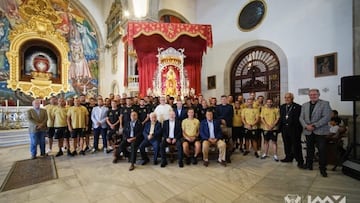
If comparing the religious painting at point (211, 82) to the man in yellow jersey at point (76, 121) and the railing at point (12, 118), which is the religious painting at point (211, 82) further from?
the railing at point (12, 118)

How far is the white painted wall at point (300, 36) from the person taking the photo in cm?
569

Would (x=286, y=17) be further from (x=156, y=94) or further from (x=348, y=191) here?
(x=348, y=191)

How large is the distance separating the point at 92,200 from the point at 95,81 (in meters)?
11.7

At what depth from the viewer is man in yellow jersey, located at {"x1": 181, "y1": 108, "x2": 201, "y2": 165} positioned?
3846 mm

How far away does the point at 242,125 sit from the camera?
475cm

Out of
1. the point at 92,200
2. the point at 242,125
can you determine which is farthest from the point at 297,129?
the point at 92,200

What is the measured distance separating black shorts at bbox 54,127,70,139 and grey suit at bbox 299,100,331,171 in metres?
5.39

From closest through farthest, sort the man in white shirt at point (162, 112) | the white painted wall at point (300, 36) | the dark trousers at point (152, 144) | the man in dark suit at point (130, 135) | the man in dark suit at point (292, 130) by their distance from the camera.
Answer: the man in dark suit at point (292, 130)
the dark trousers at point (152, 144)
the man in dark suit at point (130, 135)
the man in white shirt at point (162, 112)
the white painted wall at point (300, 36)

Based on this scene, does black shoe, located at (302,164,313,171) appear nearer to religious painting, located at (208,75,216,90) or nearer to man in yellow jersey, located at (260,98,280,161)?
man in yellow jersey, located at (260,98,280,161)

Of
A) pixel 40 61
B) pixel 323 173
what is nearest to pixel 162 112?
pixel 323 173

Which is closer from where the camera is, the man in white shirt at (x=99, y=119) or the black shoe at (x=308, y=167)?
the black shoe at (x=308, y=167)

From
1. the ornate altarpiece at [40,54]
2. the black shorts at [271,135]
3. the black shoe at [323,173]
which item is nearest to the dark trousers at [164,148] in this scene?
the black shorts at [271,135]

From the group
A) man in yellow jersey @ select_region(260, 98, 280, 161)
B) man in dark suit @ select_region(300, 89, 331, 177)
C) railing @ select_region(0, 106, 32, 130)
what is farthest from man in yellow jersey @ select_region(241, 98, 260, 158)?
railing @ select_region(0, 106, 32, 130)

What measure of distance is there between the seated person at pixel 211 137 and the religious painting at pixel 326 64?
460 centimetres
